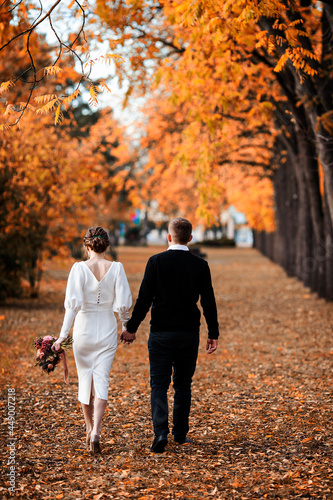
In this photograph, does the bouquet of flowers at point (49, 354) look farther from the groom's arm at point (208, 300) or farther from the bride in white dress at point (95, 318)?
the groom's arm at point (208, 300)

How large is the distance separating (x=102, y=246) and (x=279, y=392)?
346cm

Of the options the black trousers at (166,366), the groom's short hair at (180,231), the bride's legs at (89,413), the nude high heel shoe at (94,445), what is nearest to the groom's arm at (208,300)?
the black trousers at (166,366)

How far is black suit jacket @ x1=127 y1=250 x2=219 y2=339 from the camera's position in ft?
16.7

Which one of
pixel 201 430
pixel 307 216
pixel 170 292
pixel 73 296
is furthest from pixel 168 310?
pixel 307 216

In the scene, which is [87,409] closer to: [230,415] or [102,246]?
[102,246]

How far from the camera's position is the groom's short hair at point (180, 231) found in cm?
512

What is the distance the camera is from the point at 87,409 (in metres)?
5.17

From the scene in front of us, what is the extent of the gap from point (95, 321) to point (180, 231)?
39.3 inches

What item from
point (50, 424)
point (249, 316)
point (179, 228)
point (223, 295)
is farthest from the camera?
point (223, 295)

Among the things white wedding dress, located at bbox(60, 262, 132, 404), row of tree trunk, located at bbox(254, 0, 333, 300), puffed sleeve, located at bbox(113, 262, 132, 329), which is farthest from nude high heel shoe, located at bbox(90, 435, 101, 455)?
row of tree trunk, located at bbox(254, 0, 333, 300)

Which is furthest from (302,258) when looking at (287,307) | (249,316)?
(249,316)

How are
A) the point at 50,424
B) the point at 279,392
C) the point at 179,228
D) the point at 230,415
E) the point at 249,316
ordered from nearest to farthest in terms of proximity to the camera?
the point at 179,228
the point at 50,424
the point at 230,415
the point at 279,392
the point at 249,316

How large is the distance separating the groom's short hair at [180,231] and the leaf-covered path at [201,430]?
175cm

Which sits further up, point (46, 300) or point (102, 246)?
point (102, 246)
